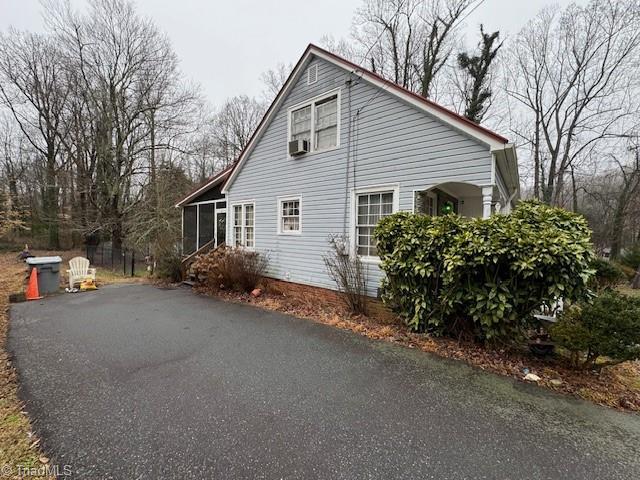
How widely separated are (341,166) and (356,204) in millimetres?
1134

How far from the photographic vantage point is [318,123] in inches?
312

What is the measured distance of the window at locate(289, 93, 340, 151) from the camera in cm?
754

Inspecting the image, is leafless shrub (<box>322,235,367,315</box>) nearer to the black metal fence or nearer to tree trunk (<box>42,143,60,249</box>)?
the black metal fence

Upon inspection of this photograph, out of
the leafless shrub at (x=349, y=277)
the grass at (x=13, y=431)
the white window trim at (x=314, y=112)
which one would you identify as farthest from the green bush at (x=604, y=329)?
the white window trim at (x=314, y=112)

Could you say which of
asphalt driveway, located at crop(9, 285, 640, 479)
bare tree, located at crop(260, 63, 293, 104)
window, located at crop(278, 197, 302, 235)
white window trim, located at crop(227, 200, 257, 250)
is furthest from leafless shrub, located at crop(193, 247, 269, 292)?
bare tree, located at crop(260, 63, 293, 104)

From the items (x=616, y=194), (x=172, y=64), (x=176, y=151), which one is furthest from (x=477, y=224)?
(x=616, y=194)

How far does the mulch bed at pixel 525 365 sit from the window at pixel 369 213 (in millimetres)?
1743

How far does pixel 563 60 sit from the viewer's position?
18250 millimetres

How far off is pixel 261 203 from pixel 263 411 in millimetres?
7432

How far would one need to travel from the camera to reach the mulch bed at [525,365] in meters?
3.17

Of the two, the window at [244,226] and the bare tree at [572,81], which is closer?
the window at [244,226]

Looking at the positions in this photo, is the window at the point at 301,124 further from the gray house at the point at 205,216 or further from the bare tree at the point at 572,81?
the bare tree at the point at 572,81

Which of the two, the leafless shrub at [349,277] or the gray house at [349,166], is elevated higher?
the gray house at [349,166]

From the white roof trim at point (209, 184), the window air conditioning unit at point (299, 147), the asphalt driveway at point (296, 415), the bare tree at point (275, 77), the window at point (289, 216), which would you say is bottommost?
the asphalt driveway at point (296, 415)
